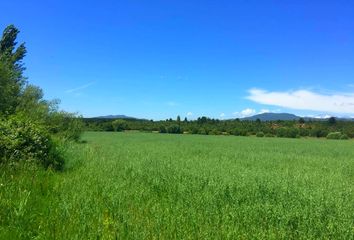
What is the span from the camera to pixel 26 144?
1672cm

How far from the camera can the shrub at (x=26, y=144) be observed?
15078mm

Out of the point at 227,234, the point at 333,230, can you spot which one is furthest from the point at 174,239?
the point at 333,230

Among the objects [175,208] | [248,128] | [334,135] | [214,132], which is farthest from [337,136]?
[175,208]

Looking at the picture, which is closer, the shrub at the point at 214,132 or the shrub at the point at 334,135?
the shrub at the point at 334,135

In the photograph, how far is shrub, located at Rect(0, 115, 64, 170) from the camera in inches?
594

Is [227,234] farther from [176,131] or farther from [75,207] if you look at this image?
[176,131]

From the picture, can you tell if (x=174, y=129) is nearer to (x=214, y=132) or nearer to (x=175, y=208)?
(x=214, y=132)

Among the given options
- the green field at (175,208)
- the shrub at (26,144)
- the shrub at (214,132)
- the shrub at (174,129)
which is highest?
the shrub at (174,129)

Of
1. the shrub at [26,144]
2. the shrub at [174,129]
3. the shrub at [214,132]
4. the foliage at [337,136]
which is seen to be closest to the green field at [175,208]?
the shrub at [26,144]

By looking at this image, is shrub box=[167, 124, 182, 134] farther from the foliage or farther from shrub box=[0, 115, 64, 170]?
shrub box=[0, 115, 64, 170]

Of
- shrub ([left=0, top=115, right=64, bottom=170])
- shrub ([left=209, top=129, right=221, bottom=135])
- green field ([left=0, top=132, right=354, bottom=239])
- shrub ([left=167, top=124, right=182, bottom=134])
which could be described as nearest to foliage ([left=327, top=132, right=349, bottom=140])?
shrub ([left=209, top=129, right=221, bottom=135])

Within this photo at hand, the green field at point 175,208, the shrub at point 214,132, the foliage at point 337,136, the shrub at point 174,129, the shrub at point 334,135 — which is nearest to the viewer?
the green field at point 175,208

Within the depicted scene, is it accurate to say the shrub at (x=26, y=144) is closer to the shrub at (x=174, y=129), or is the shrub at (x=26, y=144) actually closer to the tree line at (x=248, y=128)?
the tree line at (x=248, y=128)

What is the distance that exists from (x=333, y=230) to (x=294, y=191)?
376 cm
